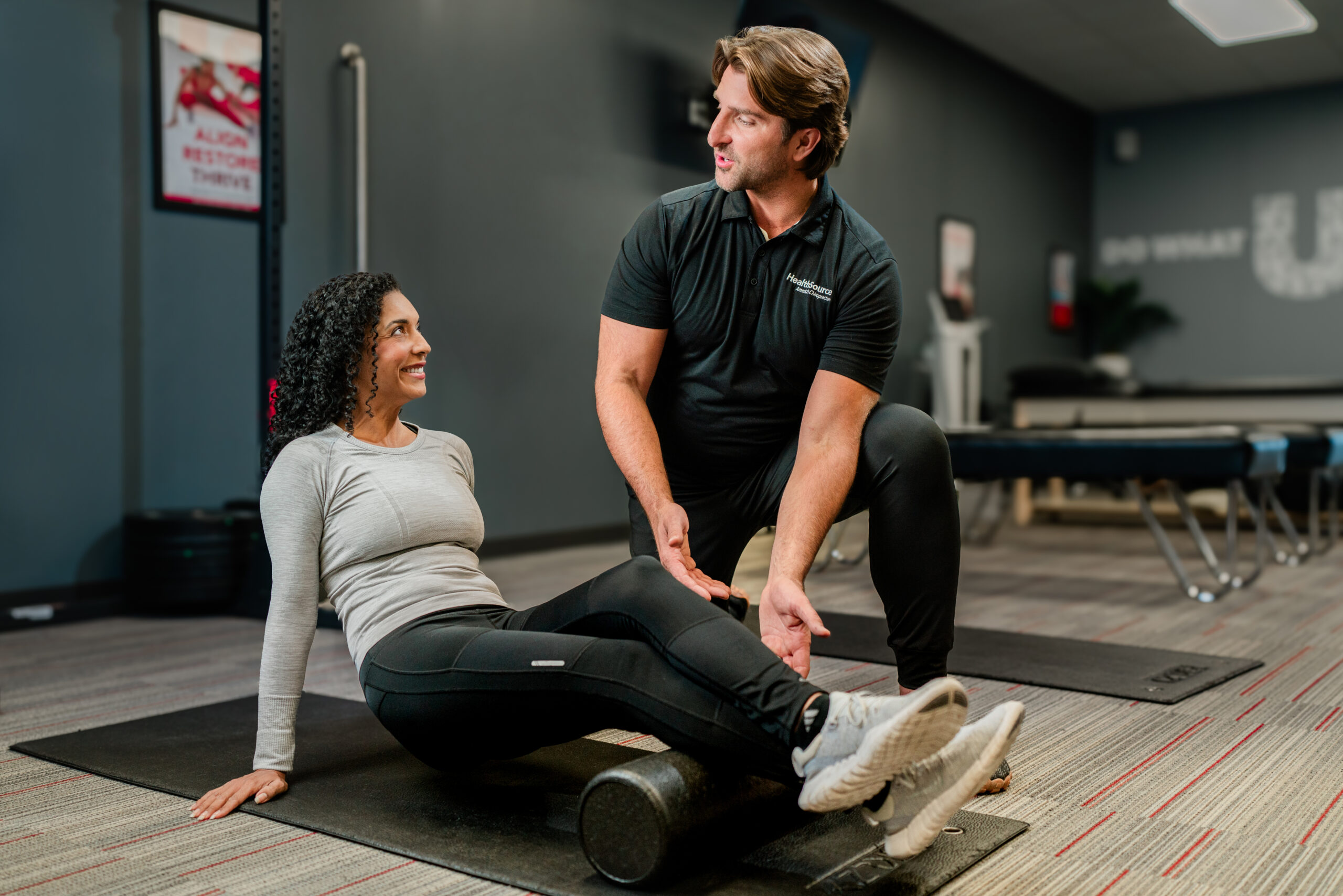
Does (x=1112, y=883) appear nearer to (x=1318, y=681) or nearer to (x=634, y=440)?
(x=634, y=440)

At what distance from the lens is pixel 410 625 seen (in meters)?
1.49

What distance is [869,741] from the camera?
1091 millimetres

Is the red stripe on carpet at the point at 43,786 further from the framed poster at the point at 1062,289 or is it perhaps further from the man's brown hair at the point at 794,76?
→ the framed poster at the point at 1062,289

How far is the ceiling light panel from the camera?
595 cm

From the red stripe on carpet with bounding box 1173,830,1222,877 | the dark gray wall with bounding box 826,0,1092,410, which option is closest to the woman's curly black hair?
the red stripe on carpet with bounding box 1173,830,1222,877

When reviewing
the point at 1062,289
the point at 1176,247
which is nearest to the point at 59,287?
the point at 1062,289

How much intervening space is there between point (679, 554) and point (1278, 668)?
65.6 inches

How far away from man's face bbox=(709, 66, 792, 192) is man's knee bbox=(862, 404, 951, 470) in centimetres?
40

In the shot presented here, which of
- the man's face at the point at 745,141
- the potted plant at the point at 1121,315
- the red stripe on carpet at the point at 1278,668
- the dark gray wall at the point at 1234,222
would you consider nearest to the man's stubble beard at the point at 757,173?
the man's face at the point at 745,141

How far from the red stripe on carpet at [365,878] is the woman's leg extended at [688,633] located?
32 centimetres

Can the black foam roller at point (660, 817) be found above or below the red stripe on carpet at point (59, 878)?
above

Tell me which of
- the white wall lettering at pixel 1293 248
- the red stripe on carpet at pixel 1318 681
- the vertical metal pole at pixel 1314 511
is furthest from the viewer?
the white wall lettering at pixel 1293 248

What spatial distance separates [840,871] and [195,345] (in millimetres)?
2764

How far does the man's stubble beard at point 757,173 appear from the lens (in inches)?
65.4
